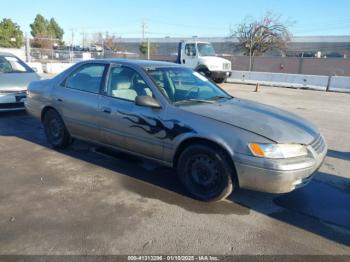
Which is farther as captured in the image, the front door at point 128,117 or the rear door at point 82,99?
the rear door at point 82,99

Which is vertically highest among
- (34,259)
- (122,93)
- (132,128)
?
(122,93)

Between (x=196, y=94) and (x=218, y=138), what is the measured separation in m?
1.17

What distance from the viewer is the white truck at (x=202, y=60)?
60.8ft

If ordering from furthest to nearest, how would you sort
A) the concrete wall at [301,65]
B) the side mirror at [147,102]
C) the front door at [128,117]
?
the concrete wall at [301,65] → the front door at [128,117] → the side mirror at [147,102]

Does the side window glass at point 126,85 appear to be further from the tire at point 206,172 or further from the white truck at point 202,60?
the white truck at point 202,60

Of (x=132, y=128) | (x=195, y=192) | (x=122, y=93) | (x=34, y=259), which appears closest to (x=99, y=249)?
(x=34, y=259)

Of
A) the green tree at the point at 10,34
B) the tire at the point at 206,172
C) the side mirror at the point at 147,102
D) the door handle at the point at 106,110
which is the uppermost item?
the green tree at the point at 10,34

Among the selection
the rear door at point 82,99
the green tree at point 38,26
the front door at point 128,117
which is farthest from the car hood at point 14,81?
the green tree at point 38,26

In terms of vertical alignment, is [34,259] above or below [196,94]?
below

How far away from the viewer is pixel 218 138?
12.2ft

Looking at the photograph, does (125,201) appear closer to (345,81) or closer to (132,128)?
(132,128)

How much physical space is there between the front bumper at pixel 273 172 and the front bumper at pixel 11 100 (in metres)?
6.21

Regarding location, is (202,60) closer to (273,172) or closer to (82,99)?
(82,99)

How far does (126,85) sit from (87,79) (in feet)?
2.75
